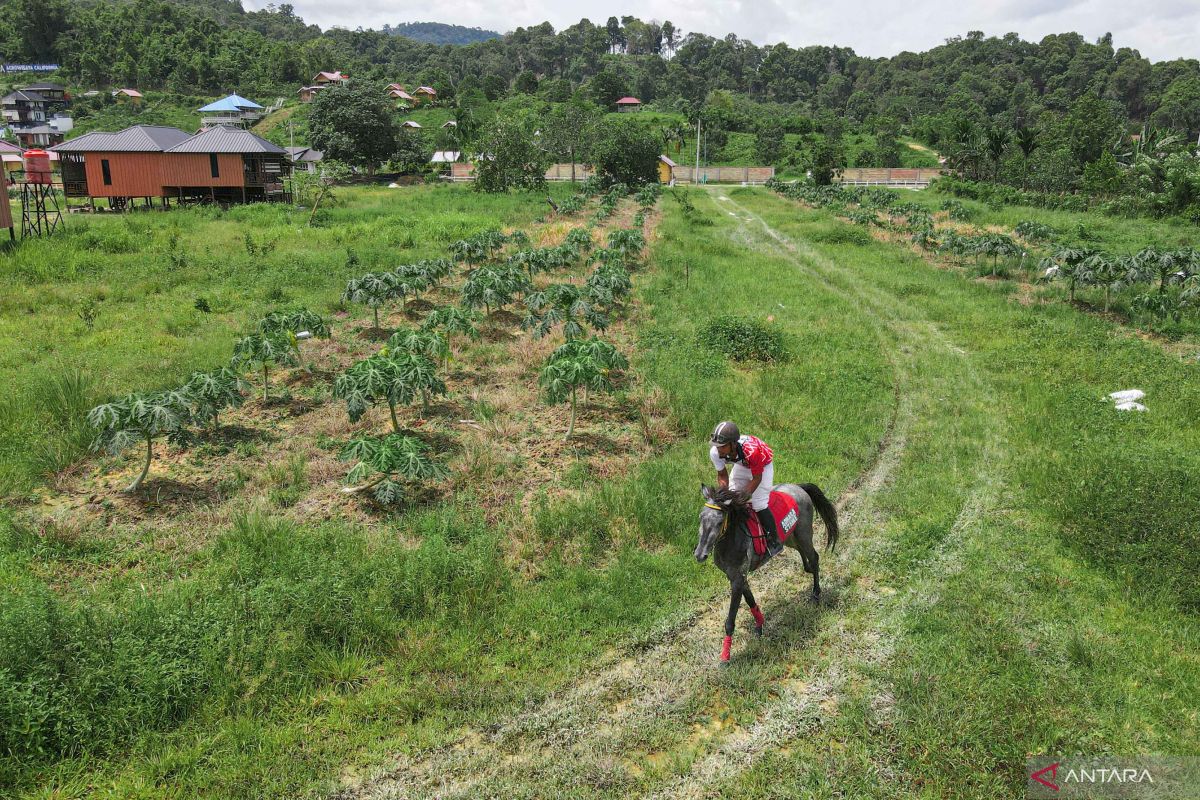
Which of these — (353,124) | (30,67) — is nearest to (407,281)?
(353,124)

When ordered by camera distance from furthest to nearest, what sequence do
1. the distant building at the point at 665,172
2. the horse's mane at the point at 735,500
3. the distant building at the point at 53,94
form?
the distant building at the point at 53,94, the distant building at the point at 665,172, the horse's mane at the point at 735,500

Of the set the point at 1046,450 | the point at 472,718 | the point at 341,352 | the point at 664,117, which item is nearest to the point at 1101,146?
the point at 664,117

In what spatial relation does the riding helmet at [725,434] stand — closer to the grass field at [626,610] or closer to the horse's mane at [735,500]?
the horse's mane at [735,500]

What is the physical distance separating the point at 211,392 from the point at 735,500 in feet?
25.7

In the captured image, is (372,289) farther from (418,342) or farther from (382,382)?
(382,382)

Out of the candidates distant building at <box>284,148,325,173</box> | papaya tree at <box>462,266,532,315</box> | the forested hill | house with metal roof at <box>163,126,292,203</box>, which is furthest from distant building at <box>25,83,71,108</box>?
papaya tree at <box>462,266,532,315</box>

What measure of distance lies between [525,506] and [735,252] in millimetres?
21047

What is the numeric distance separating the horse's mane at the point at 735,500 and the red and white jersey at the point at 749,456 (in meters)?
0.25

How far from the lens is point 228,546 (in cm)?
768

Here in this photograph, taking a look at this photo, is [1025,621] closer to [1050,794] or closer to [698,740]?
[1050,794]

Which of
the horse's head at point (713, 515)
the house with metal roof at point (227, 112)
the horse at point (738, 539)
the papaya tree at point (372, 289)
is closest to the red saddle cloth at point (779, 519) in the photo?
the horse at point (738, 539)

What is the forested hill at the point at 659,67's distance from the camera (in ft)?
343

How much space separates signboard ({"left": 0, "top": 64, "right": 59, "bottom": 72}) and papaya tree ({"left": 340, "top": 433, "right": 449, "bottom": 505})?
467 ft

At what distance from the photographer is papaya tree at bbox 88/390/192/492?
8453 millimetres
